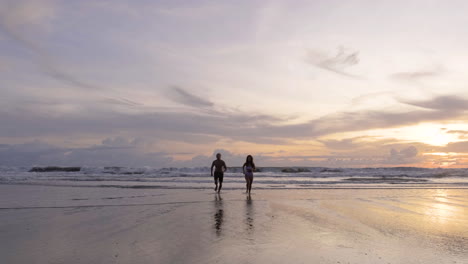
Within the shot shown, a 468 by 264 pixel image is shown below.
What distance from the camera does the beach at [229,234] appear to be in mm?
6191

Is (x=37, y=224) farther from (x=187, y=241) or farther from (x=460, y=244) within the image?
(x=460, y=244)

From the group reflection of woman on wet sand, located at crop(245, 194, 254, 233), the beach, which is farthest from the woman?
the beach

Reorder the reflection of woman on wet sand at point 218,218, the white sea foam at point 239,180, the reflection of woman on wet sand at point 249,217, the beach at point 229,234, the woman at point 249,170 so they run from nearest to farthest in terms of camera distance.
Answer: the beach at point 229,234, the reflection of woman on wet sand at point 218,218, the reflection of woman on wet sand at point 249,217, the woman at point 249,170, the white sea foam at point 239,180

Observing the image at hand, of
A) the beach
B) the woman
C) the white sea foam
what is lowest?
the beach

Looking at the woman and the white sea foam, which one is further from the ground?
the woman

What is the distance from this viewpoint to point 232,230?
8.59 meters

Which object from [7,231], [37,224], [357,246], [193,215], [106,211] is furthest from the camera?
[106,211]

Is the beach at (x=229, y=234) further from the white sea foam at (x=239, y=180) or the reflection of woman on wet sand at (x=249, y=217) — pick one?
the white sea foam at (x=239, y=180)

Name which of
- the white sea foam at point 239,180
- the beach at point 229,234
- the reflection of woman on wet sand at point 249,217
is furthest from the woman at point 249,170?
the beach at point 229,234

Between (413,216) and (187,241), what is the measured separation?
7.71m

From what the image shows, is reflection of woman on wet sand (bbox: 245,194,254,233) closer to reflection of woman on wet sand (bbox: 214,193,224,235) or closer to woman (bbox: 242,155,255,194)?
reflection of woman on wet sand (bbox: 214,193,224,235)

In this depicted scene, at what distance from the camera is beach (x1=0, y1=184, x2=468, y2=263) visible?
20.3ft

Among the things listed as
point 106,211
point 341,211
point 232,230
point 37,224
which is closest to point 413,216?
point 341,211

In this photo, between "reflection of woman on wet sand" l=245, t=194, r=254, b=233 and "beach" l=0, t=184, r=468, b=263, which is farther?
"reflection of woman on wet sand" l=245, t=194, r=254, b=233
